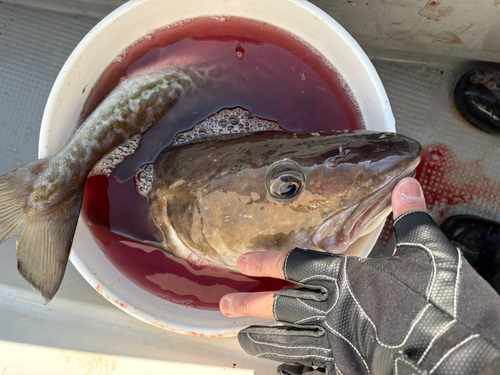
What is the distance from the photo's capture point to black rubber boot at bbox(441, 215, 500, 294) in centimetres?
212

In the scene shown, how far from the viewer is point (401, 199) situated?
113 centimetres

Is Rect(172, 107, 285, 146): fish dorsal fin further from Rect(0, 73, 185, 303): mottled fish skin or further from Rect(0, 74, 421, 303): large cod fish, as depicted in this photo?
Rect(0, 73, 185, 303): mottled fish skin

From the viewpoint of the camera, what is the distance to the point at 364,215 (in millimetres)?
1198

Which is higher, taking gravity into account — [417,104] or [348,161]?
[348,161]

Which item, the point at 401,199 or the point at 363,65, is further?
the point at 363,65

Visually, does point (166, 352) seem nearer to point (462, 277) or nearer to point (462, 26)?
point (462, 277)

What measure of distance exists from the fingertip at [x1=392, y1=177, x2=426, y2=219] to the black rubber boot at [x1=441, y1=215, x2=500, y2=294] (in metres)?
1.17

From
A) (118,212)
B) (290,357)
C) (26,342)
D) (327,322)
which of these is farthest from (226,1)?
(26,342)

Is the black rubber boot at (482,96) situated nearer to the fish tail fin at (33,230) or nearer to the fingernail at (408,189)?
the fingernail at (408,189)

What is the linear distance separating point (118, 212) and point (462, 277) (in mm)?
1339

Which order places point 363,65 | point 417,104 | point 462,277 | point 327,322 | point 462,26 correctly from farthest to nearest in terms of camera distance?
point 417,104 → point 462,26 → point 363,65 → point 327,322 → point 462,277

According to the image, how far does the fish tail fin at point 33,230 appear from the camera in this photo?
120cm

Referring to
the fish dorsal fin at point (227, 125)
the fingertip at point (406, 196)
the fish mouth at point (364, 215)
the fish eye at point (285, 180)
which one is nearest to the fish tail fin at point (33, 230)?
the fish dorsal fin at point (227, 125)

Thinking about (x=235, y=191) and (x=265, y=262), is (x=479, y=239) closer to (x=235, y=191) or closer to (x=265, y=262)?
(x=265, y=262)
